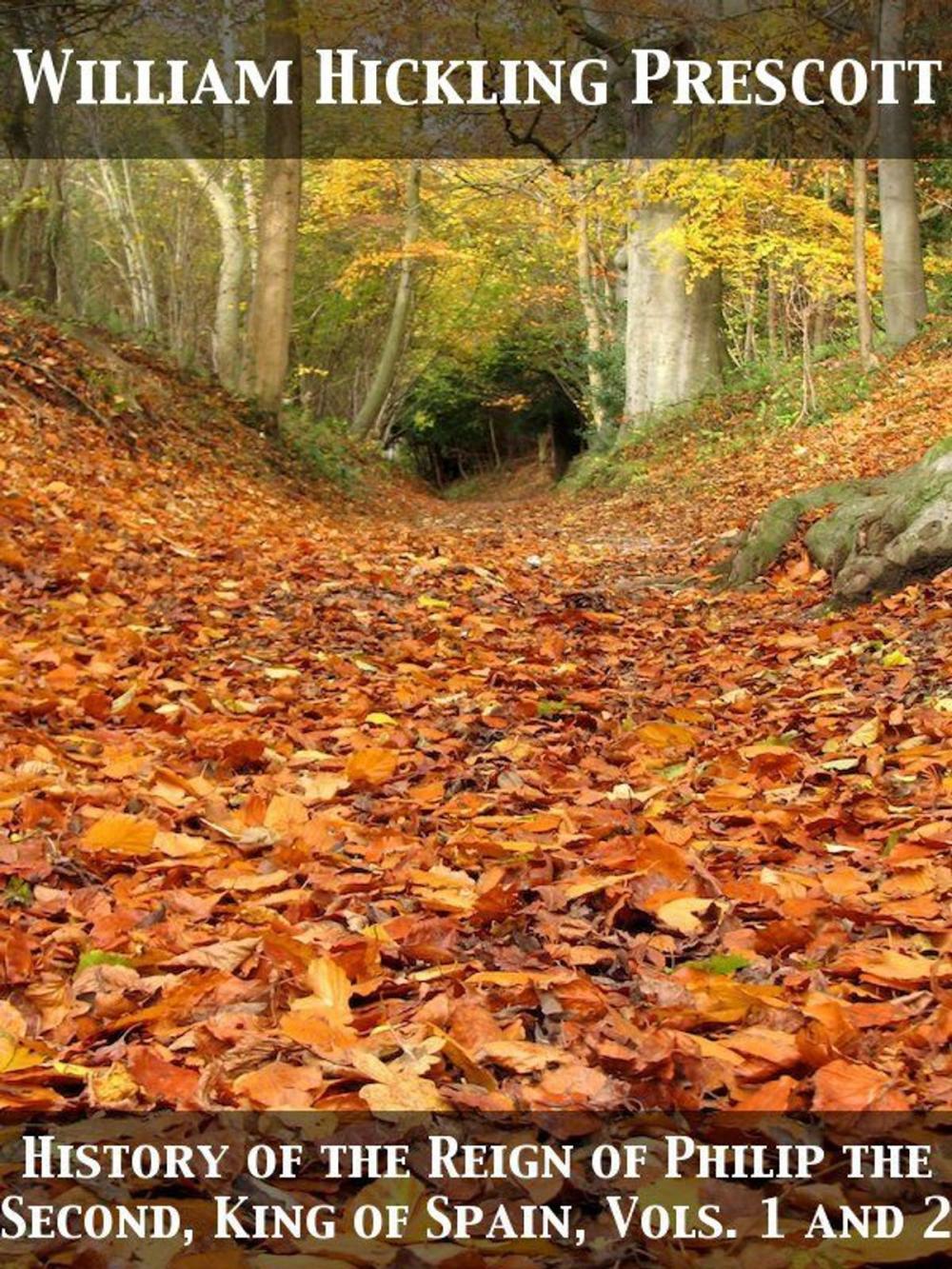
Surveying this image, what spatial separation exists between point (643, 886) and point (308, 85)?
752 inches

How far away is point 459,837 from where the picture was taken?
9.50 ft

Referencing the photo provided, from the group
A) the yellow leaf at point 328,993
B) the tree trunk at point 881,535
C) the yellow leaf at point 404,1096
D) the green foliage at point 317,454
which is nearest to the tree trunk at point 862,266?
the green foliage at point 317,454

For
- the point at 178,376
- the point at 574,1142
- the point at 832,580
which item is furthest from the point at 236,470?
the point at 574,1142

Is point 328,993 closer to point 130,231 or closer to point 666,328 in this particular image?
point 666,328

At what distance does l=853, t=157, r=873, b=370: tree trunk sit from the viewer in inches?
552

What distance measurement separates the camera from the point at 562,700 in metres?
4.38

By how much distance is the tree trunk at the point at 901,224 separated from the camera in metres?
15.4

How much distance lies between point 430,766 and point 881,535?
315 cm

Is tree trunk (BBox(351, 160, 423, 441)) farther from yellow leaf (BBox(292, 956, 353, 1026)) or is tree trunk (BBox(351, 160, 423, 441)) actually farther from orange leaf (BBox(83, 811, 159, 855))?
yellow leaf (BBox(292, 956, 353, 1026))

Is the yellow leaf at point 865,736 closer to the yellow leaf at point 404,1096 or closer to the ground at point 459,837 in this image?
the ground at point 459,837

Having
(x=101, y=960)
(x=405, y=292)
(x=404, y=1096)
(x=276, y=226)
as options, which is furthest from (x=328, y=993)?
(x=405, y=292)

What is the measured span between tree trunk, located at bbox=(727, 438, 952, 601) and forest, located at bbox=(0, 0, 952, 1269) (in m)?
0.02

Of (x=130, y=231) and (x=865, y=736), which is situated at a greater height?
(x=130, y=231)

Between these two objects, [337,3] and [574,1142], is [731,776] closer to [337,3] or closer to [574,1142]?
[574,1142]
